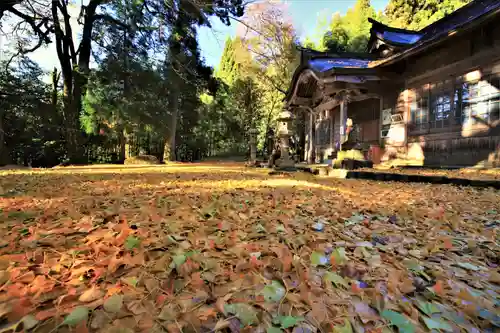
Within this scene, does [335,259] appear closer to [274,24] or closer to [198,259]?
[198,259]

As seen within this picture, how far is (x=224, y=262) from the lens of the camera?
1.41 metres

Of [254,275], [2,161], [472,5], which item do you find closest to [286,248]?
[254,275]

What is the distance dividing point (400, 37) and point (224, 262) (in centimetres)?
1160

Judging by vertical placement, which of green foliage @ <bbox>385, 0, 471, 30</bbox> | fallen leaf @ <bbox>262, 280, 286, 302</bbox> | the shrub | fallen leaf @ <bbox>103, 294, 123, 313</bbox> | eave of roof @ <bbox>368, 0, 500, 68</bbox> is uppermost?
green foliage @ <bbox>385, 0, 471, 30</bbox>

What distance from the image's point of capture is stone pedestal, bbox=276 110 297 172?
7.80 metres

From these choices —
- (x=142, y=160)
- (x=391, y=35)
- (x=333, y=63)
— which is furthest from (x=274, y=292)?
(x=142, y=160)

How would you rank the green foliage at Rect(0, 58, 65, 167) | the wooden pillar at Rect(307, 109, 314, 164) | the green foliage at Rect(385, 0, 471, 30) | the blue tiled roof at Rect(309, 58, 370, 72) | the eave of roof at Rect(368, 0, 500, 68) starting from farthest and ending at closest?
the green foliage at Rect(385, 0, 471, 30) → the wooden pillar at Rect(307, 109, 314, 164) → the green foliage at Rect(0, 58, 65, 167) → the blue tiled roof at Rect(309, 58, 370, 72) → the eave of roof at Rect(368, 0, 500, 68)

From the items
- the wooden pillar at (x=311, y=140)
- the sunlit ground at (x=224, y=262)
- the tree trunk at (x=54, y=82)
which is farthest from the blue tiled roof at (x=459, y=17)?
the tree trunk at (x=54, y=82)

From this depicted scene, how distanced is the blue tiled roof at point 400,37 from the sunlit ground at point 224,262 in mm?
9099

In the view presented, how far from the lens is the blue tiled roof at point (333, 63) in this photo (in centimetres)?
923

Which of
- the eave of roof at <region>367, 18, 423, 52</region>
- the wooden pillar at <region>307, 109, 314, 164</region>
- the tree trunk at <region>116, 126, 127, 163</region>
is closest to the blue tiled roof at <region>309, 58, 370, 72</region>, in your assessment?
the eave of roof at <region>367, 18, 423, 52</region>

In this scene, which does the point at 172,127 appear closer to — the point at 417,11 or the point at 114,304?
the point at 114,304

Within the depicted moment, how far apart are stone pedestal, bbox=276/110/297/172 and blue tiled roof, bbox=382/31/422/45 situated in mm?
5249

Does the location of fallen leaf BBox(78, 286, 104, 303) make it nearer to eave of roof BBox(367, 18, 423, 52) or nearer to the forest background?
the forest background
